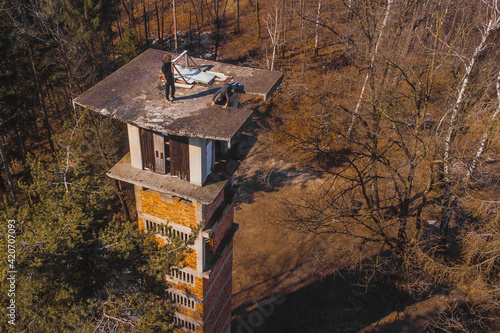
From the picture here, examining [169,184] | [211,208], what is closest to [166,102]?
[169,184]

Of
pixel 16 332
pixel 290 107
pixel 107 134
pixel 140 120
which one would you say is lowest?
pixel 290 107

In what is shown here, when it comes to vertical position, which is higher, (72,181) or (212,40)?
(72,181)

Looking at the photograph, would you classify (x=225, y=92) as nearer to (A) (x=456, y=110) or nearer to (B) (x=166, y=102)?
(B) (x=166, y=102)

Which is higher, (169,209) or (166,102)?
(166,102)

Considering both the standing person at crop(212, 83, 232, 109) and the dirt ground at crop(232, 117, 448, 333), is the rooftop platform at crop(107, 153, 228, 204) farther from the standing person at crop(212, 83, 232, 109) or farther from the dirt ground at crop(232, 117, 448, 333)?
the dirt ground at crop(232, 117, 448, 333)

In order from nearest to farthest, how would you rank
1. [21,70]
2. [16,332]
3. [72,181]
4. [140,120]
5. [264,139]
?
[16,332] → [140,120] → [72,181] → [21,70] → [264,139]

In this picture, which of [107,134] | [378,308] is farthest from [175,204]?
[378,308]

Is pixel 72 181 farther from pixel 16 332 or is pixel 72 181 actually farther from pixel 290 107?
pixel 290 107
